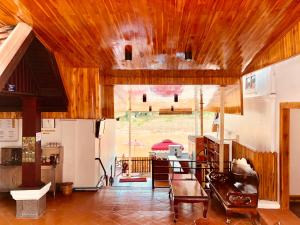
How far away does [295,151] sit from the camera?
6.94m

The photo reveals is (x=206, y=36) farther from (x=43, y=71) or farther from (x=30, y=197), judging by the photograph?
(x=30, y=197)

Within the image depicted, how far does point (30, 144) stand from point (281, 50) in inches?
197

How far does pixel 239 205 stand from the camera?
18.7ft

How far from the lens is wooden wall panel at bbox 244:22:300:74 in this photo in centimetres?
459

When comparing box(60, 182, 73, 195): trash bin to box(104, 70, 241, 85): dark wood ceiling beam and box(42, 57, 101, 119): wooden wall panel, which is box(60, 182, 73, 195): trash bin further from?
box(104, 70, 241, 85): dark wood ceiling beam

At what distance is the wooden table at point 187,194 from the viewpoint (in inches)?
228

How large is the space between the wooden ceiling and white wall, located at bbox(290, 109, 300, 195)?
70.7 inches

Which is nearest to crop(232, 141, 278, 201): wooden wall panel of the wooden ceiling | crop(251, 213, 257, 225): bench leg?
crop(251, 213, 257, 225): bench leg

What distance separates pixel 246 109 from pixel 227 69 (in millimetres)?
1489

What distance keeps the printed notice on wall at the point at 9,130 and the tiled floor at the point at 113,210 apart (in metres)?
1.54

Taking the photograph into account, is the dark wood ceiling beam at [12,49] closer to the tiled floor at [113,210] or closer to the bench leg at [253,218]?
the tiled floor at [113,210]

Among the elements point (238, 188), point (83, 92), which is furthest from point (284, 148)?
point (83, 92)

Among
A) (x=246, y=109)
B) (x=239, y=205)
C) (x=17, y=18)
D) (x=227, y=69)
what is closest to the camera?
(x=17, y=18)

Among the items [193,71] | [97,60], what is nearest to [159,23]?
[97,60]
